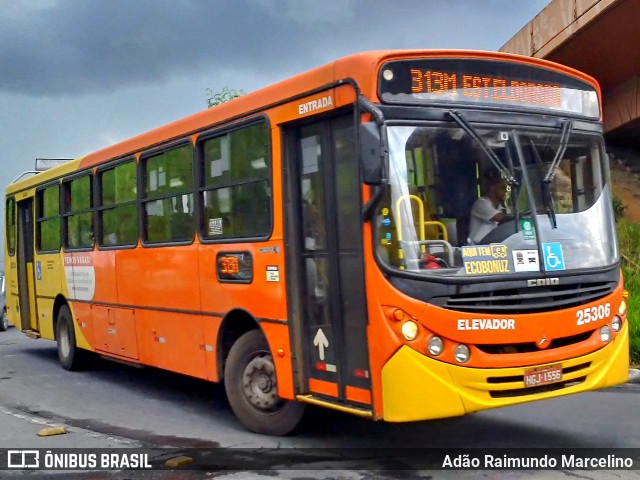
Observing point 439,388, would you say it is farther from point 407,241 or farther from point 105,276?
point 105,276

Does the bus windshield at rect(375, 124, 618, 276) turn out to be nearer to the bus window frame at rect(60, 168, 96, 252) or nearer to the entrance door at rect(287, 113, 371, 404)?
the entrance door at rect(287, 113, 371, 404)

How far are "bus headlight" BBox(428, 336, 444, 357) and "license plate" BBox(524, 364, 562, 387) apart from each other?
2.31ft

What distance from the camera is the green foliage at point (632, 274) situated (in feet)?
35.3

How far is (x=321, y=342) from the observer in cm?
681

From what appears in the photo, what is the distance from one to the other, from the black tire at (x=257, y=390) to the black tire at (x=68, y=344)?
5.07 m

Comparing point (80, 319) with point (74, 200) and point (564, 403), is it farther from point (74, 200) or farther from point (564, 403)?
point (564, 403)

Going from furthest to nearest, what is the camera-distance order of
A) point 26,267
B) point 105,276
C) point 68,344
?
1. point 26,267
2. point 68,344
3. point 105,276

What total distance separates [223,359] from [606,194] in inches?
151

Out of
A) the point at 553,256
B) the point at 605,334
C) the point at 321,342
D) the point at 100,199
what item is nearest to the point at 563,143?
the point at 553,256

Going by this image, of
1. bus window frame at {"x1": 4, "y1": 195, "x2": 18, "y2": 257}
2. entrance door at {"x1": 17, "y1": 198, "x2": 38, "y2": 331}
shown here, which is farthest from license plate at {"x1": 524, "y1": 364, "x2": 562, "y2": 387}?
bus window frame at {"x1": 4, "y1": 195, "x2": 18, "y2": 257}

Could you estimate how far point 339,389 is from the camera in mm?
6574

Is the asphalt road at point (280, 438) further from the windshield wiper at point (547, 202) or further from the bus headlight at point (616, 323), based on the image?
the windshield wiper at point (547, 202)

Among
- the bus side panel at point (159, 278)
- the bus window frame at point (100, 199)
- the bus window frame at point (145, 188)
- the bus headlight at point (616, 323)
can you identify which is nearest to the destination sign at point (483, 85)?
the bus headlight at point (616, 323)

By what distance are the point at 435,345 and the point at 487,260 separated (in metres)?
0.74
